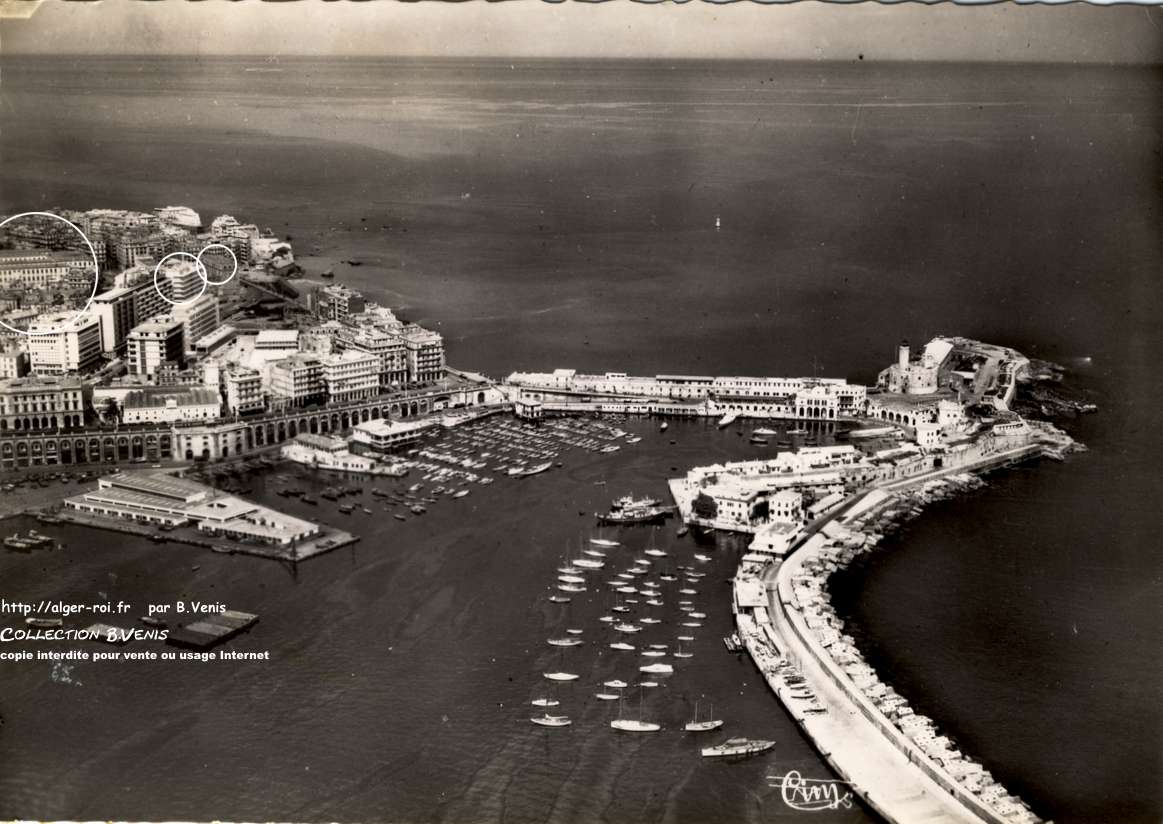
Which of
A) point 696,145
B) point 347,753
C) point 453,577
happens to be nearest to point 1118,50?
point 696,145

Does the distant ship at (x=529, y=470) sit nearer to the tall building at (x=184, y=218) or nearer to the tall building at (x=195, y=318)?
the tall building at (x=195, y=318)

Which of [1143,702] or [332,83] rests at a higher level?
[332,83]

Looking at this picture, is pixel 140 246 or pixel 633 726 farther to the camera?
pixel 140 246

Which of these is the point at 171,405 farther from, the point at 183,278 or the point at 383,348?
the point at 383,348

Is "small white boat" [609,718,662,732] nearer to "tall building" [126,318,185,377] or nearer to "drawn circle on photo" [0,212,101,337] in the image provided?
"tall building" [126,318,185,377]

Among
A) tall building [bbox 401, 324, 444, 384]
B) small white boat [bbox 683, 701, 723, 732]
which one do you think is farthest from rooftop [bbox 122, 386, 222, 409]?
small white boat [bbox 683, 701, 723, 732]

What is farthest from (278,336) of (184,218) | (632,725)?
(632,725)

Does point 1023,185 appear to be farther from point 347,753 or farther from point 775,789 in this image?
point 347,753
